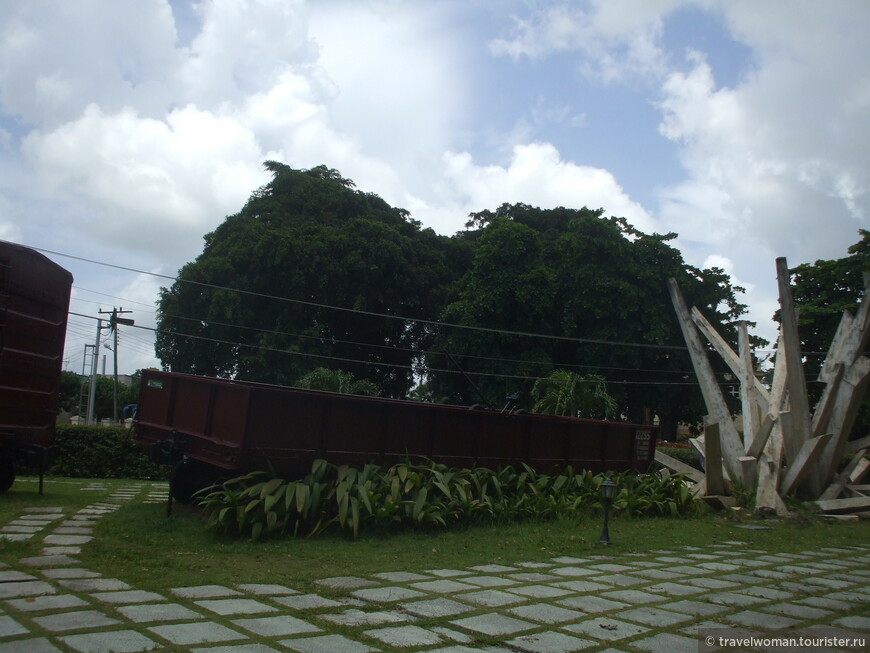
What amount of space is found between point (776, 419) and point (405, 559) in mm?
9525

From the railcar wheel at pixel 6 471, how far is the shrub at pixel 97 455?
5.30 meters

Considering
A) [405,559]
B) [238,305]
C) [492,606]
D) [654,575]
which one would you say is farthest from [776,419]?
[238,305]

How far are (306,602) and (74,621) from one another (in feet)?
4.89

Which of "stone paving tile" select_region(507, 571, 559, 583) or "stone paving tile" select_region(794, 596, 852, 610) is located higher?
"stone paving tile" select_region(794, 596, 852, 610)

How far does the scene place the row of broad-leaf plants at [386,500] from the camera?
7945 millimetres

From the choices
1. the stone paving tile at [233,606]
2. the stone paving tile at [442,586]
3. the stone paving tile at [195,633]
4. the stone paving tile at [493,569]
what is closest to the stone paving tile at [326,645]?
the stone paving tile at [195,633]

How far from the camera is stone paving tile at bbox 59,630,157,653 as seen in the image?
3.83 metres

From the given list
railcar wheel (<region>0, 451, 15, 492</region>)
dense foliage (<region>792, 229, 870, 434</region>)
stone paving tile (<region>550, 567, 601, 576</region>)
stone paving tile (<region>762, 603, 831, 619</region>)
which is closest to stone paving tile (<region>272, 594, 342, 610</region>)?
stone paving tile (<region>550, 567, 601, 576</region>)

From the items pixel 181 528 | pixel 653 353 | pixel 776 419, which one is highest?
pixel 653 353

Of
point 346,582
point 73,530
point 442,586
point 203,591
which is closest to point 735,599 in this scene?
point 442,586

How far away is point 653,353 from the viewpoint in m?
25.8

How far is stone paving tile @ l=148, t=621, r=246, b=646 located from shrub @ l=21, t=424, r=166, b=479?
13.2 meters

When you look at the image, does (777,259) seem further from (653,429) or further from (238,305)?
(238,305)

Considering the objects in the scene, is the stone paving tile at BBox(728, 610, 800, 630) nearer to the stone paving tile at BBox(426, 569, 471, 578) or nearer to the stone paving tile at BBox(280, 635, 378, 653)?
the stone paving tile at BBox(426, 569, 471, 578)
